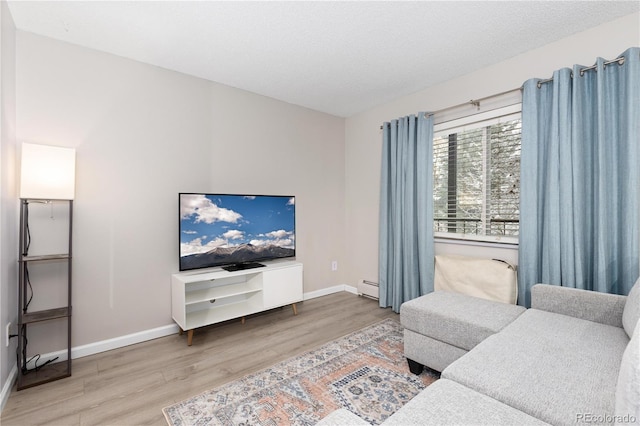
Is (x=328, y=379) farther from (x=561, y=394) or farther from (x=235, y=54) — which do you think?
(x=235, y=54)

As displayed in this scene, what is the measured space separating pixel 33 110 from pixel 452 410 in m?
3.19

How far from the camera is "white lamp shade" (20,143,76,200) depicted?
1.98 meters

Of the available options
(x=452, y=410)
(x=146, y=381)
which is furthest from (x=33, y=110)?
(x=452, y=410)

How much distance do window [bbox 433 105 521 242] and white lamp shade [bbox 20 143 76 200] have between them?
10.7 feet

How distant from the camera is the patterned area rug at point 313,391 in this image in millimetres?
1724

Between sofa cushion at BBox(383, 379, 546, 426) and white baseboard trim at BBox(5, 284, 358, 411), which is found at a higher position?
sofa cushion at BBox(383, 379, 546, 426)

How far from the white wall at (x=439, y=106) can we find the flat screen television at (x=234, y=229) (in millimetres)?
1033

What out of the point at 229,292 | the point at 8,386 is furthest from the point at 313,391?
the point at 8,386

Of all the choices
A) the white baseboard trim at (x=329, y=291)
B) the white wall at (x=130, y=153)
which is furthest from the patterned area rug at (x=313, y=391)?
the white baseboard trim at (x=329, y=291)

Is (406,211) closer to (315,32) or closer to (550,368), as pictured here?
(315,32)

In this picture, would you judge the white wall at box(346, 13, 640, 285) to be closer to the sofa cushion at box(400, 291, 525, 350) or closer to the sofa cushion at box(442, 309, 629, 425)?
the sofa cushion at box(400, 291, 525, 350)

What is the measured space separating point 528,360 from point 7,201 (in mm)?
3142

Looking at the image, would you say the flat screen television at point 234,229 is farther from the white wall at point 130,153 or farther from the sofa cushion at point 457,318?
the sofa cushion at point 457,318

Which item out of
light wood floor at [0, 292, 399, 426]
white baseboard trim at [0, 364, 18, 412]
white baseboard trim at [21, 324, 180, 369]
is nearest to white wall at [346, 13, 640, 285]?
light wood floor at [0, 292, 399, 426]
